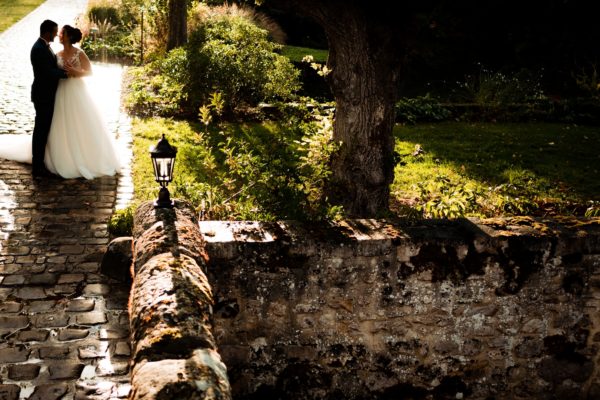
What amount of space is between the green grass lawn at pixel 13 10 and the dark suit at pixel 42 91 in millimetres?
15581

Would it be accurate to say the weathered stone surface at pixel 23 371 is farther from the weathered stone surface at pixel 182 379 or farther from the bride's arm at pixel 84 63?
the bride's arm at pixel 84 63

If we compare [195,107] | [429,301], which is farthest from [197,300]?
[195,107]

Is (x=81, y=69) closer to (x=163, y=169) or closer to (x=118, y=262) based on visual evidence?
(x=118, y=262)

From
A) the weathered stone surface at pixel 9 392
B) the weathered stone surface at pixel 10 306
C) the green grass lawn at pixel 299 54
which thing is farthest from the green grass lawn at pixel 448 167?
the green grass lawn at pixel 299 54

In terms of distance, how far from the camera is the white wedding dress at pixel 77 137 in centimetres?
855

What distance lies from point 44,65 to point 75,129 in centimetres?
93

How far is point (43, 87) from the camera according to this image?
8.46 meters

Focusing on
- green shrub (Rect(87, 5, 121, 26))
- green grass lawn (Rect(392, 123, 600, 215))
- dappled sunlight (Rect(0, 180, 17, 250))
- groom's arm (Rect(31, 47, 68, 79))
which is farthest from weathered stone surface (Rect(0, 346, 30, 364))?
green shrub (Rect(87, 5, 121, 26))

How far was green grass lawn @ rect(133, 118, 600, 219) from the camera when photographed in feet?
22.5

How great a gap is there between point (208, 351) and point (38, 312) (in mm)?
2768

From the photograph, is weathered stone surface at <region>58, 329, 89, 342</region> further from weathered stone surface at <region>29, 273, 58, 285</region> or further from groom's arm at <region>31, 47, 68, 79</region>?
groom's arm at <region>31, 47, 68, 79</region>

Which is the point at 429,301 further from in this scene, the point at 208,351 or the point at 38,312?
the point at 38,312

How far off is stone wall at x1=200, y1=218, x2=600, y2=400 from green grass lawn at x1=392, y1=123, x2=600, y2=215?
6.51ft

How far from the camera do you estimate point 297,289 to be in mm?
4684
